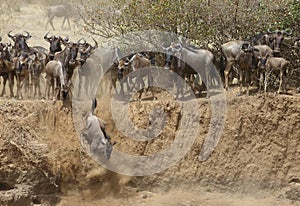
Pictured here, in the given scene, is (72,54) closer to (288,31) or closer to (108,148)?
(108,148)

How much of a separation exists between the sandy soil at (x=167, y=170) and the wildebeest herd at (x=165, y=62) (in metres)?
1.03

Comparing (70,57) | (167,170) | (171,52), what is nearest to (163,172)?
(167,170)

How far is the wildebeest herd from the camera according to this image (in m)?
16.7

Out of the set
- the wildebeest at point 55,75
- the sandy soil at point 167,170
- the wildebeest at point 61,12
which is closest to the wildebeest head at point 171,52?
the sandy soil at point 167,170

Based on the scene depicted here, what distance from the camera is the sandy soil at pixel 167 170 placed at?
15.7m

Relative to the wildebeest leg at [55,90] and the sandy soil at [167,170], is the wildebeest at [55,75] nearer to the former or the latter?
the wildebeest leg at [55,90]

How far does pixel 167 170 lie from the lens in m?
16.3

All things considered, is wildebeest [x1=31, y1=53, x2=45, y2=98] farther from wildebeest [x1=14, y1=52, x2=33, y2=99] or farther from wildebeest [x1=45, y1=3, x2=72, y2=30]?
wildebeest [x1=45, y1=3, x2=72, y2=30]

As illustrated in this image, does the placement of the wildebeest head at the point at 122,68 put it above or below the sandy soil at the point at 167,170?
above

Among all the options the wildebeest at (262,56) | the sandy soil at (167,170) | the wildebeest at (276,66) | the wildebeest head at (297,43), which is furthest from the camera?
the wildebeest head at (297,43)

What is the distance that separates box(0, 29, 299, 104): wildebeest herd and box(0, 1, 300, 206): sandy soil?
103cm

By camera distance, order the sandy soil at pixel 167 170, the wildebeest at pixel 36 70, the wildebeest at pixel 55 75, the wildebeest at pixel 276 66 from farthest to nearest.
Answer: the wildebeest at pixel 36 70 < the wildebeest at pixel 55 75 < the wildebeest at pixel 276 66 < the sandy soil at pixel 167 170

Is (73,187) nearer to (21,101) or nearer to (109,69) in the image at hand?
(21,101)

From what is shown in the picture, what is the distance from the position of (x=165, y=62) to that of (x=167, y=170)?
11.0 ft
